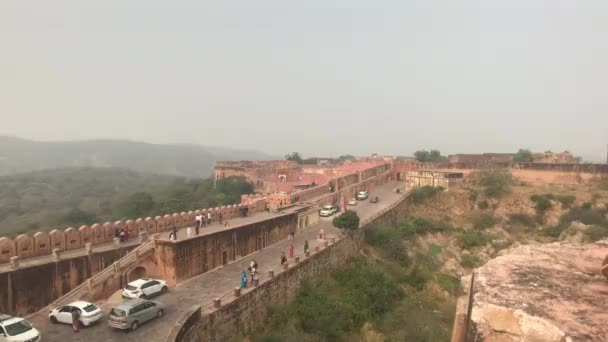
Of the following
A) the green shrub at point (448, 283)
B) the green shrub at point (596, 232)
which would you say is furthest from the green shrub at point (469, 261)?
the green shrub at point (596, 232)

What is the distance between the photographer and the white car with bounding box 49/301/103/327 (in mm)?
11008

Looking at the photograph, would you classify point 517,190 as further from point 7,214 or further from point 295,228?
point 7,214

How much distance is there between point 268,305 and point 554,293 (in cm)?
1242

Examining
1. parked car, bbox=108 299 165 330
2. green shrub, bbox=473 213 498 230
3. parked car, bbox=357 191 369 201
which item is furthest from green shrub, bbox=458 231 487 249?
parked car, bbox=108 299 165 330

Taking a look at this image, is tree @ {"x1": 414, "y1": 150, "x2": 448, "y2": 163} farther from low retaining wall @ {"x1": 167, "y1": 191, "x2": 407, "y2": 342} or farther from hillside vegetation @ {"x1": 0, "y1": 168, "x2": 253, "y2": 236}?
low retaining wall @ {"x1": 167, "y1": 191, "x2": 407, "y2": 342}

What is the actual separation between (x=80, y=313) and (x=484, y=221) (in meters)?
27.6

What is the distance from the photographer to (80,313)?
1102cm

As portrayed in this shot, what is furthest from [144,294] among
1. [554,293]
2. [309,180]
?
[309,180]

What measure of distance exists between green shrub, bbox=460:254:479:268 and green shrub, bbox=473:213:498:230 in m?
5.45

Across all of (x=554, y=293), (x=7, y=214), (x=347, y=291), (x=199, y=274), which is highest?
(x=554, y=293)

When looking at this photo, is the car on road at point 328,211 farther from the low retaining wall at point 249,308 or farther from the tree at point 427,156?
the tree at point 427,156

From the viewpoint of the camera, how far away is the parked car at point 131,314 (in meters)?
10.6

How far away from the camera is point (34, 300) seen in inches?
493

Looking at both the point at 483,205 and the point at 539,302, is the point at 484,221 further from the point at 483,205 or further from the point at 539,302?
the point at 539,302
